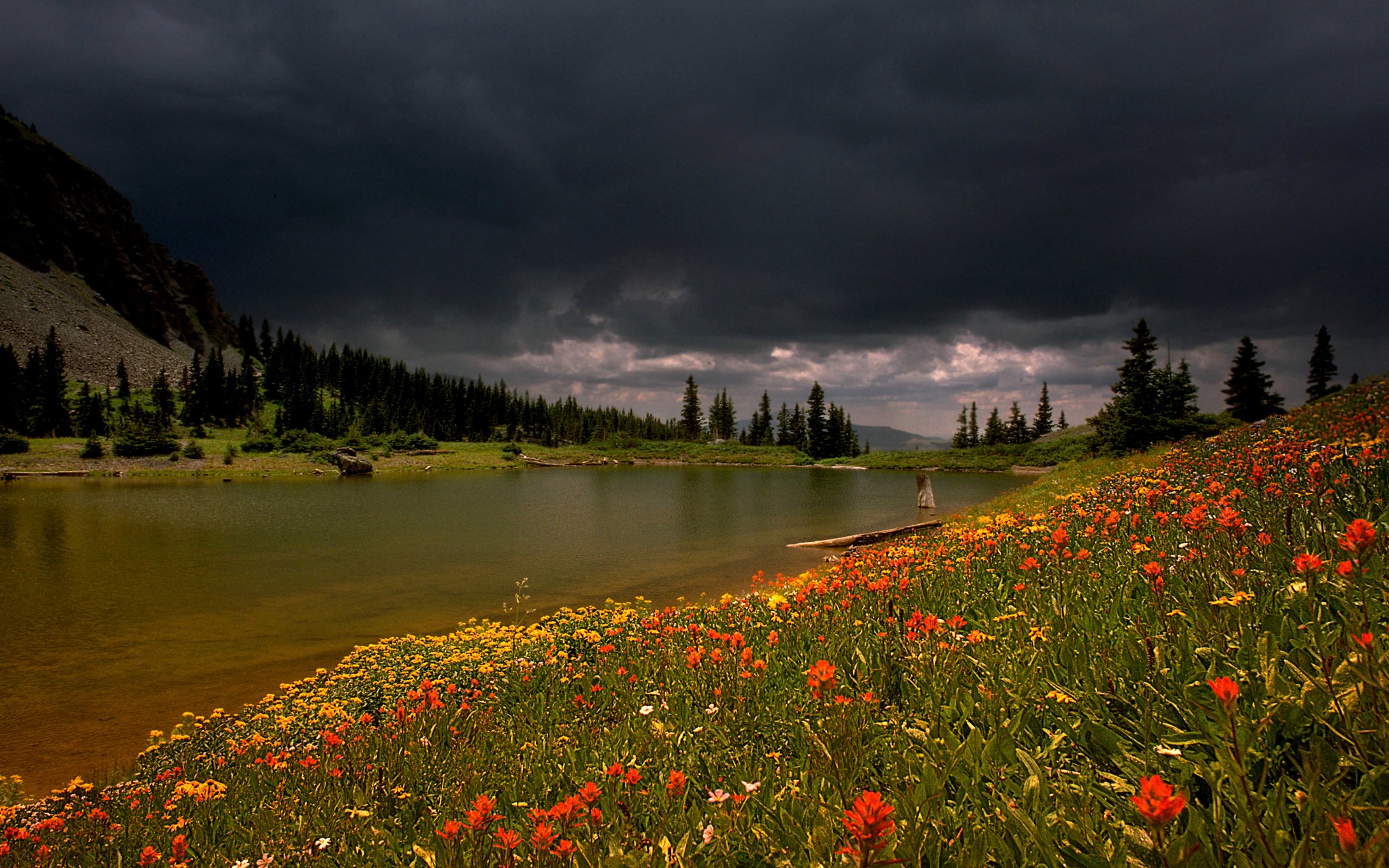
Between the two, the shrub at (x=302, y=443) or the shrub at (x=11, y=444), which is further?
the shrub at (x=302, y=443)

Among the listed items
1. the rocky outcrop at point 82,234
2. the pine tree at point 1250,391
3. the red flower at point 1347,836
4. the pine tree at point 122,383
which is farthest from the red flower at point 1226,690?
the rocky outcrop at point 82,234

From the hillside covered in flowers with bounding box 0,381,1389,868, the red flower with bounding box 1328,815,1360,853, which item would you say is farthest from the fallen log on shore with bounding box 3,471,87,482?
the red flower with bounding box 1328,815,1360,853

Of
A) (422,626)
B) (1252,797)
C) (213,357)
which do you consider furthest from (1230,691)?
(213,357)

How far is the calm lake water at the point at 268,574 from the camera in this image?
9344 millimetres

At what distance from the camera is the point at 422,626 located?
12.8m

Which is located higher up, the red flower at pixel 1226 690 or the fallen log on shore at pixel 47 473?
the red flower at pixel 1226 690

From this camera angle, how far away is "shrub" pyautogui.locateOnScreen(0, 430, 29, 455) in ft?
199

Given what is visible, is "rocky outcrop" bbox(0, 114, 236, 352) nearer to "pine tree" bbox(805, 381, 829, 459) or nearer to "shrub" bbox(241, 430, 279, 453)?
"shrub" bbox(241, 430, 279, 453)

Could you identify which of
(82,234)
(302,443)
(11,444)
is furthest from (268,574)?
(82,234)

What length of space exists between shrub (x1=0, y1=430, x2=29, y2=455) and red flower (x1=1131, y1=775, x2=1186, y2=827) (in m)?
96.4

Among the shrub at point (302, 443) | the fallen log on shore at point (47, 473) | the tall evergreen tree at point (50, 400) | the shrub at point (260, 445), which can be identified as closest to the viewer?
the fallen log on shore at point (47, 473)

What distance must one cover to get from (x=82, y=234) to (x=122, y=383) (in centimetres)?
8101

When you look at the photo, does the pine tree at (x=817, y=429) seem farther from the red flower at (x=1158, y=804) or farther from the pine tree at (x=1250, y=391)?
the red flower at (x=1158, y=804)

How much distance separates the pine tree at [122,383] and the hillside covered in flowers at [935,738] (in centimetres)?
13922
